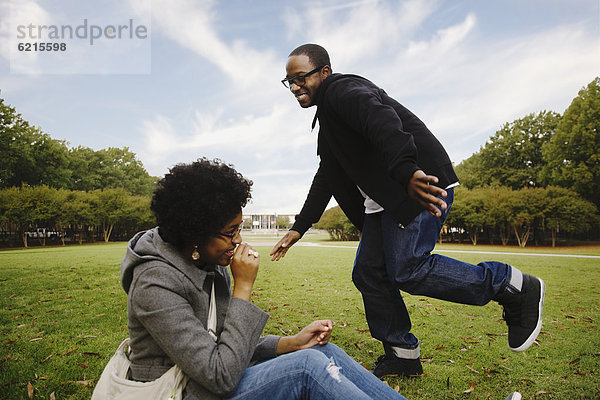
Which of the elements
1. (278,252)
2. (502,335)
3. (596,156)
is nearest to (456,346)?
(502,335)

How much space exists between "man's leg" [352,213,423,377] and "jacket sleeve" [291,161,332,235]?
79 centimetres

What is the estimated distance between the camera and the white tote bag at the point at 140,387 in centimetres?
138

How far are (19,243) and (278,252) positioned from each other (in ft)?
139

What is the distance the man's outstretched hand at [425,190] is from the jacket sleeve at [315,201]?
62.4 inches

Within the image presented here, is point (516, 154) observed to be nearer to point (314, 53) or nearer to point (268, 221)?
point (314, 53)

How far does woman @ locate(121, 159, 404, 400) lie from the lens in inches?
55.4

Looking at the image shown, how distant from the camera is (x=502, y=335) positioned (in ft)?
13.6


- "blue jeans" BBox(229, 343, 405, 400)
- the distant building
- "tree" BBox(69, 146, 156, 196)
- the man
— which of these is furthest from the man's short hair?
the distant building

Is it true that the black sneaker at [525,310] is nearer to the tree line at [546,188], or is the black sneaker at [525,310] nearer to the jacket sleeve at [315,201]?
the jacket sleeve at [315,201]

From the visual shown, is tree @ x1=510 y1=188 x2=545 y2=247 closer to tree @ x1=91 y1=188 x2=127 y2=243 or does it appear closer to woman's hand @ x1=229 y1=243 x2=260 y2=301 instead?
woman's hand @ x1=229 y1=243 x2=260 y2=301

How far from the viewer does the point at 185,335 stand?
54.8 inches

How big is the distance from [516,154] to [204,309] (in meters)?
47.5

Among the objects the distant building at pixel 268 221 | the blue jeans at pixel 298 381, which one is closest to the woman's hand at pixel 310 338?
the blue jeans at pixel 298 381

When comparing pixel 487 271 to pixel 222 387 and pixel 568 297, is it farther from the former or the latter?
pixel 568 297
